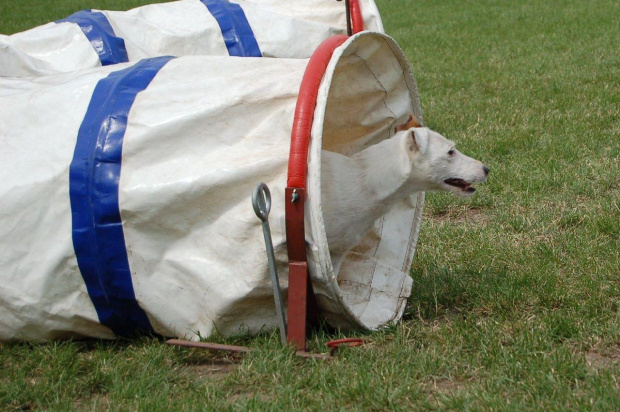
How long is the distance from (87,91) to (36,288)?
2.71ft

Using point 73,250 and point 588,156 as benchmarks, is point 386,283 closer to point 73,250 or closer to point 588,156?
point 73,250

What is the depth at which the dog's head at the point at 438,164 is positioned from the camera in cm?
367

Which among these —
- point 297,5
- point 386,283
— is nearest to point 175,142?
point 386,283

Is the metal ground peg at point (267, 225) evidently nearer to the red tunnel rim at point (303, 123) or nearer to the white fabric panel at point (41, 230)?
the red tunnel rim at point (303, 123)

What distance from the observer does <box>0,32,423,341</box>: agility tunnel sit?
3041 mm

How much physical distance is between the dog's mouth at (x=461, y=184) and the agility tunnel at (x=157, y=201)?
2.80 feet

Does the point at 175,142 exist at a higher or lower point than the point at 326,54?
lower

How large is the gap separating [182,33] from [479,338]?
316 centimetres

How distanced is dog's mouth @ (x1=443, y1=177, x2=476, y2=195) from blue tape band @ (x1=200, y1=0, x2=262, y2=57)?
205 centimetres

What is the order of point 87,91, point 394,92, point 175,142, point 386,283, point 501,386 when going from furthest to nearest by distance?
point 394,92
point 386,283
point 87,91
point 175,142
point 501,386

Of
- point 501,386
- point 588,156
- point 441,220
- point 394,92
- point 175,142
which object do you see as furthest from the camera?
point 588,156

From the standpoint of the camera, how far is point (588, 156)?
17.6 ft

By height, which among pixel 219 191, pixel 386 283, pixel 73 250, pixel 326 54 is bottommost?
pixel 386 283

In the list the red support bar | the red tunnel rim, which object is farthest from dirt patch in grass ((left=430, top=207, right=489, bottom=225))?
the red tunnel rim
